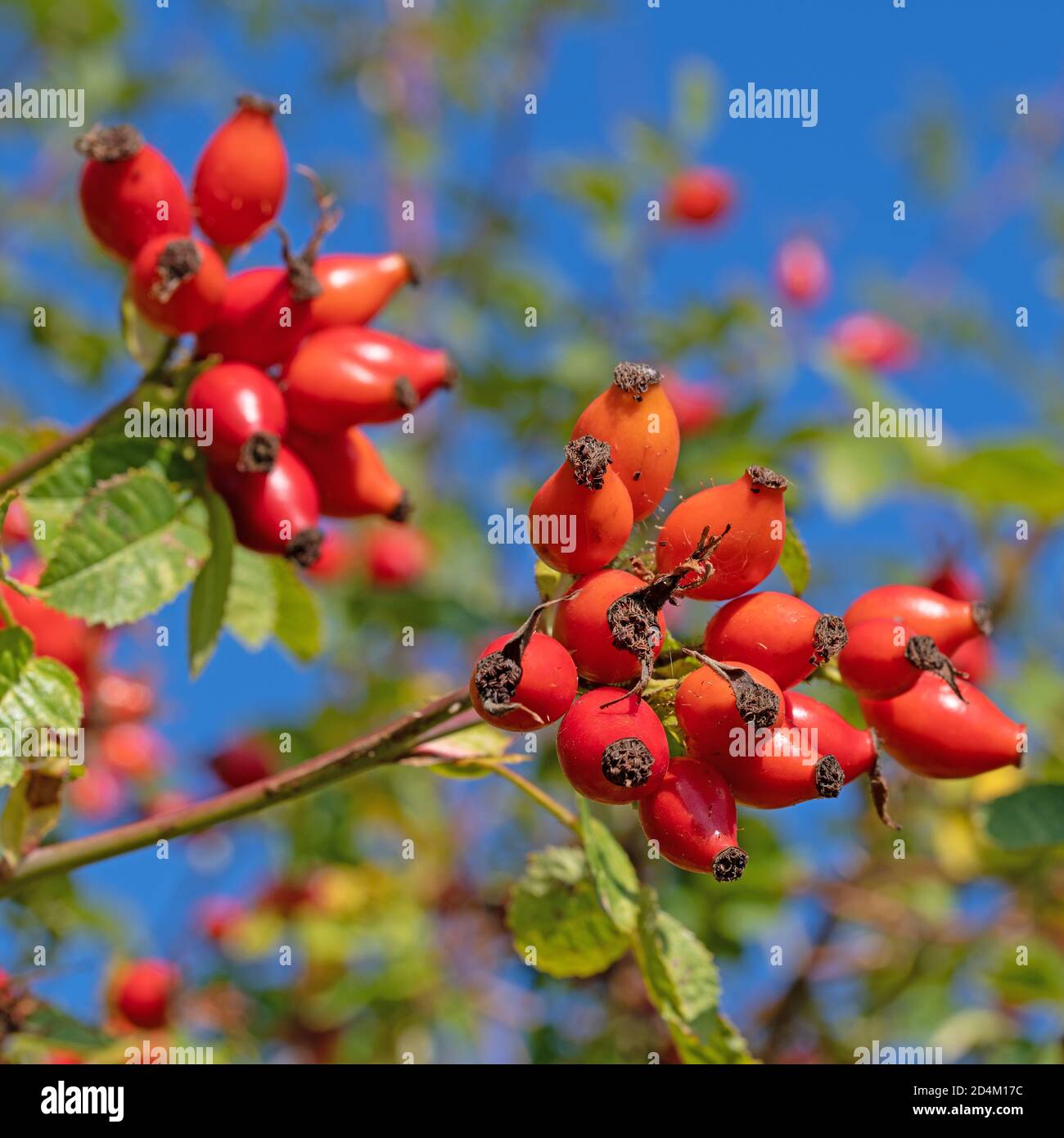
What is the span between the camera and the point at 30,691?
2156 mm

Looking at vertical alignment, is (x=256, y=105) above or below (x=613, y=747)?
above

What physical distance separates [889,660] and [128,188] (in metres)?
1.66

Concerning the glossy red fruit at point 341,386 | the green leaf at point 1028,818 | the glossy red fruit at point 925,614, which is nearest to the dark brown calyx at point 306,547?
the glossy red fruit at point 341,386

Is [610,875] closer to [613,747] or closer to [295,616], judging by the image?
[613,747]

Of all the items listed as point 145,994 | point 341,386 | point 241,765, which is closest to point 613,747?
point 341,386

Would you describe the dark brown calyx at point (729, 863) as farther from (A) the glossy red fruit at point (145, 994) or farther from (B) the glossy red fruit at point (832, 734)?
(A) the glossy red fruit at point (145, 994)

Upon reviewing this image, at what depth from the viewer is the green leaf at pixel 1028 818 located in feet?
8.07

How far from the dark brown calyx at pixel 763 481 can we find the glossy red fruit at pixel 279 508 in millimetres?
897

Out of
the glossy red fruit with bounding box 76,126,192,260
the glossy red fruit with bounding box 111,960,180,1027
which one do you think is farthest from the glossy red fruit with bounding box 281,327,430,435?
the glossy red fruit with bounding box 111,960,180,1027

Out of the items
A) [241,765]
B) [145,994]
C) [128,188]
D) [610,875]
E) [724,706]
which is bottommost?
[145,994]

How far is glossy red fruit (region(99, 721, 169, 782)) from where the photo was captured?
4.68m

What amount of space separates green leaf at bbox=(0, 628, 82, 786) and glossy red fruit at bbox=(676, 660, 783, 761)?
3.41 ft

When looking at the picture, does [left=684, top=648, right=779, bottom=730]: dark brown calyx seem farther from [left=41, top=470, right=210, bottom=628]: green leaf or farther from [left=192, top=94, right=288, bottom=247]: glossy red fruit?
[left=192, top=94, right=288, bottom=247]: glossy red fruit
